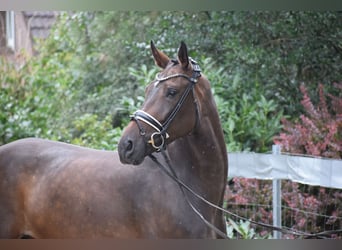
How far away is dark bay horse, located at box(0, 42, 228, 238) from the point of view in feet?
9.73

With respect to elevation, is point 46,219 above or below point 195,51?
below

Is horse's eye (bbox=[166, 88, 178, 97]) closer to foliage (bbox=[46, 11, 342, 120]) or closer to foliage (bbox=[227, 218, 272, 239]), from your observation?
foliage (bbox=[227, 218, 272, 239])

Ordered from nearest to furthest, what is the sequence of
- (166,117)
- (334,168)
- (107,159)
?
(166,117)
(107,159)
(334,168)

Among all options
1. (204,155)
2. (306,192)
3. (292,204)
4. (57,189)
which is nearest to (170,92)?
(204,155)

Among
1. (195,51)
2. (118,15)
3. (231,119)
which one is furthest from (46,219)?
(118,15)

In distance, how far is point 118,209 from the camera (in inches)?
123

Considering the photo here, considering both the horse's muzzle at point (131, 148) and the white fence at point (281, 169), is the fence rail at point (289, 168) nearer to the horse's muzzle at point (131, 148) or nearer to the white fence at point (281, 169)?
the white fence at point (281, 169)

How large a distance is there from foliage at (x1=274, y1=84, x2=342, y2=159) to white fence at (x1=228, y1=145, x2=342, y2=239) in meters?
0.31

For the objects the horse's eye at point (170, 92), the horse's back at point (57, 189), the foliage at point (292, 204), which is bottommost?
the foliage at point (292, 204)

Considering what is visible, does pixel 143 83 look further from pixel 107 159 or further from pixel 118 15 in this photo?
pixel 107 159

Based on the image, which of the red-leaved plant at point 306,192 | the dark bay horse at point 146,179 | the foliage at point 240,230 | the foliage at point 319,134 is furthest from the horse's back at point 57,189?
the foliage at point 319,134

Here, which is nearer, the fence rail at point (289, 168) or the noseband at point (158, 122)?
the noseband at point (158, 122)

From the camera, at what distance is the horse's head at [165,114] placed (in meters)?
2.91
